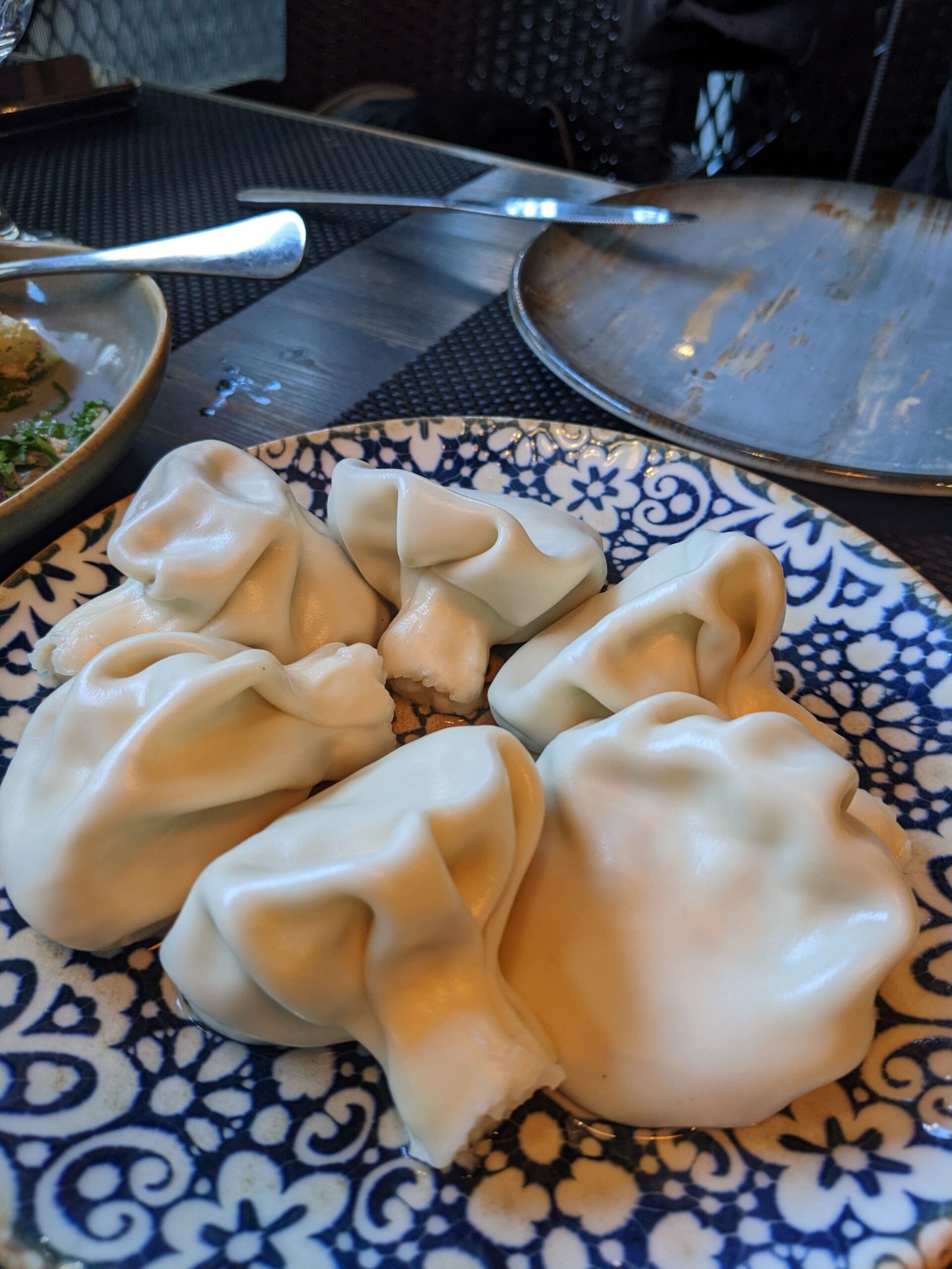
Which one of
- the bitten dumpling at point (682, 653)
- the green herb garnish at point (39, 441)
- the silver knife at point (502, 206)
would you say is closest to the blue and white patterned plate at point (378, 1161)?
the bitten dumpling at point (682, 653)

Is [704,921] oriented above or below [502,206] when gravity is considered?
below

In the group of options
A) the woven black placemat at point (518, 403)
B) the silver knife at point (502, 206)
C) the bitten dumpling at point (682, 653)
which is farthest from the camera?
the silver knife at point (502, 206)

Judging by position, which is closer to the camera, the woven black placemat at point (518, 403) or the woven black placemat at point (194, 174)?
the woven black placemat at point (518, 403)

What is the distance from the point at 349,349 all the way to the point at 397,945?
3.83 feet

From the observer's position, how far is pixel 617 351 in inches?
59.4

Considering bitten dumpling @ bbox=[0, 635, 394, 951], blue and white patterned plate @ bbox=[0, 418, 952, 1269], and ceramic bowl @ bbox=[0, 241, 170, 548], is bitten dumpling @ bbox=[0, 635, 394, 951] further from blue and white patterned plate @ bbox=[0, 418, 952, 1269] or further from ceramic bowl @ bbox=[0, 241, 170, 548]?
ceramic bowl @ bbox=[0, 241, 170, 548]

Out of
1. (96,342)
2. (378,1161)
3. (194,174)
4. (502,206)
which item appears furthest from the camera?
(194,174)

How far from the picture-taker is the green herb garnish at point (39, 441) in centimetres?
120

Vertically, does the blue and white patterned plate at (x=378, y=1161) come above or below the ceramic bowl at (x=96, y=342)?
below

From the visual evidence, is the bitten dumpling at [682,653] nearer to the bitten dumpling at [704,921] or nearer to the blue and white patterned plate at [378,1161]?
the bitten dumpling at [704,921]

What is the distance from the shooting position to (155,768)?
0.77m

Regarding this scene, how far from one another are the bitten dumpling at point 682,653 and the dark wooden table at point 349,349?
40 cm

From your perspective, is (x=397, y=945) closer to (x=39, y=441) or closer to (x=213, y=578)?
(x=213, y=578)

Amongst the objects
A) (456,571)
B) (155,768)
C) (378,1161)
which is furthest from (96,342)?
(378,1161)
